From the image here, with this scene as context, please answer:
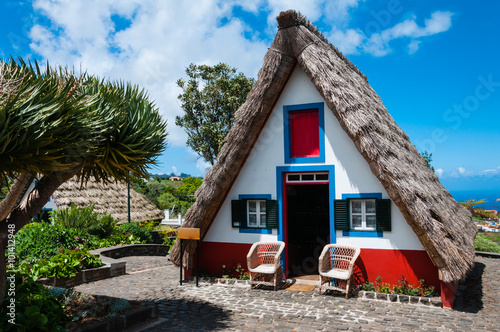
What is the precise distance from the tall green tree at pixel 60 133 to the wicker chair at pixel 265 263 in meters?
3.75

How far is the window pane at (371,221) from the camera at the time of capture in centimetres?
895

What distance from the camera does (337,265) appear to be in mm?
9172

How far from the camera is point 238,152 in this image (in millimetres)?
9727

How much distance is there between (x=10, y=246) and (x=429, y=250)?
7.37 metres

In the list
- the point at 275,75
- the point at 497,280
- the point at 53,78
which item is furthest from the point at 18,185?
the point at 497,280

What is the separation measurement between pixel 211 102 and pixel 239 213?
13.5 metres

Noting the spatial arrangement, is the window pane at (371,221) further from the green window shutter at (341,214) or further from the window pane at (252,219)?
the window pane at (252,219)

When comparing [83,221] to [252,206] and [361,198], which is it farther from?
[361,198]

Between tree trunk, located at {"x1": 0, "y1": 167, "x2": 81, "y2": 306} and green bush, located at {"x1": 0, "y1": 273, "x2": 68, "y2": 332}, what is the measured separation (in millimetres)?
271

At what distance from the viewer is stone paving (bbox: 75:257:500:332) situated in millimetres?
6707

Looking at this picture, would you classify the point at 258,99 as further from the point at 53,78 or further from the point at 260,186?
the point at 53,78

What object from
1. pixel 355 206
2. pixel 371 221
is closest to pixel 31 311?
pixel 355 206

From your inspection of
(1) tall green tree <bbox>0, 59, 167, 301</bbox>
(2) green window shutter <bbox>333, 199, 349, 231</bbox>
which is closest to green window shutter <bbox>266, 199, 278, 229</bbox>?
(2) green window shutter <bbox>333, 199, 349, 231</bbox>

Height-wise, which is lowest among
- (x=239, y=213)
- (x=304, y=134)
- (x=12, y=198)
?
(x=239, y=213)
